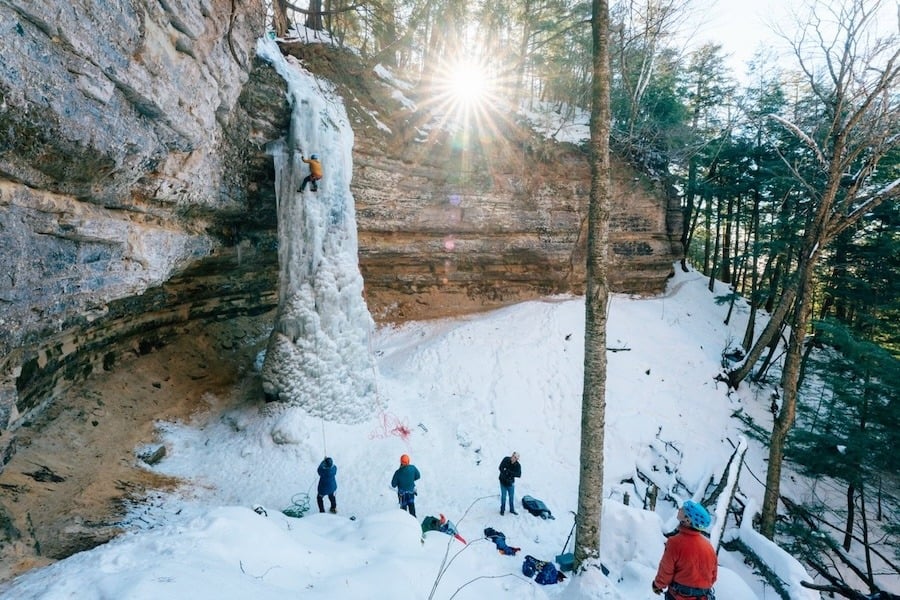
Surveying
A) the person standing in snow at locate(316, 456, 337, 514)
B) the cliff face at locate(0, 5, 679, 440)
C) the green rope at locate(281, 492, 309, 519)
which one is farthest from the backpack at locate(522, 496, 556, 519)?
the cliff face at locate(0, 5, 679, 440)

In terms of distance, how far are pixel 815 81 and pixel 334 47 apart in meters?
12.5

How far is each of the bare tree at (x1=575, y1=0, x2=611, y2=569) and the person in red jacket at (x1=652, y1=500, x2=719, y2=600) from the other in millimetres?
1601

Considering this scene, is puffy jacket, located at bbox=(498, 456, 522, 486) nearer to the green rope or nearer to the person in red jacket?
the green rope

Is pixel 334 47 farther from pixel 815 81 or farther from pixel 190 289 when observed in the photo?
pixel 815 81

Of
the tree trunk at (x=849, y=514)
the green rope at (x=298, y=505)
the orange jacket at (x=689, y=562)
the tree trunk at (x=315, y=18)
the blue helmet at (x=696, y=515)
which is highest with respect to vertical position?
the tree trunk at (x=315, y=18)

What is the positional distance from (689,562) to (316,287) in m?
8.30

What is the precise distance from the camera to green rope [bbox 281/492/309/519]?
6.76 meters

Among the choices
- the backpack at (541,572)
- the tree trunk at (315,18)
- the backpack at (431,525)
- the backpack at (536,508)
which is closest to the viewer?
the backpack at (541,572)

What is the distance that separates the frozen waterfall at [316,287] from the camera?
937cm

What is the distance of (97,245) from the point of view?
5574mm

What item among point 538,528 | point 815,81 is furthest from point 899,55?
point 538,528

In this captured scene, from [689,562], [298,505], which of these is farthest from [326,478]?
[689,562]

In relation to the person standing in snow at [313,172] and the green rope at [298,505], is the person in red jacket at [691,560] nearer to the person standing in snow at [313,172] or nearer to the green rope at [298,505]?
the green rope at [298,505]

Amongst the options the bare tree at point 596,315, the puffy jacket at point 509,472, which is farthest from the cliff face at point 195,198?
the puffy jacket at point 509,472
